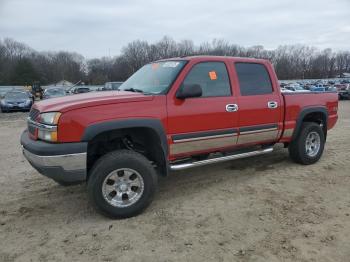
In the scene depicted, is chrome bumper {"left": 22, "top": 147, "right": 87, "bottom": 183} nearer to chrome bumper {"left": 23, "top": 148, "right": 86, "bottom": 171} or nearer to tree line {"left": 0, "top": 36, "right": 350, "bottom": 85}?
chrome bumper {"left": 23, "top": 148, "right": 86, "bottom": 171}

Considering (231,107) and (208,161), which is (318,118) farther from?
(208,161)

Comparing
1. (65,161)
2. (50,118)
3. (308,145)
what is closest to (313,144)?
(308,145)

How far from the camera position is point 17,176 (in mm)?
5898

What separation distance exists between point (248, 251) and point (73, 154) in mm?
2086

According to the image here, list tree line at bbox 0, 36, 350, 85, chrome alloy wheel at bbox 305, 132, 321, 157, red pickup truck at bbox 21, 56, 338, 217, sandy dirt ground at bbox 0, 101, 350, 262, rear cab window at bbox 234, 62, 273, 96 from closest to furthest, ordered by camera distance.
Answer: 1. sandy dirt ground at bbox 0, 101, 350, 262
2. red pickup truck at bbox 21, 56, 338, 217
3. rear cab window at bbox 234, 62, 273, 96
4. chrome alloy wheel at bbox 305, 132, 321, 157
5. tree line at bbox 0, 36, 350, 85

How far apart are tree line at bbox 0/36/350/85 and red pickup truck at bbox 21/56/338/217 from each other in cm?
6767

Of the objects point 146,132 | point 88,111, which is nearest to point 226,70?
point 146,132

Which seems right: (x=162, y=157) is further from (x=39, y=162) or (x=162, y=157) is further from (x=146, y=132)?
(x=39, y=162)

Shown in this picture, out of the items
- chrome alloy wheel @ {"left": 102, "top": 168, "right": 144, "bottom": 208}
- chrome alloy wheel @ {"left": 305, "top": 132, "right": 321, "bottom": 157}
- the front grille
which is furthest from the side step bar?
the front grille

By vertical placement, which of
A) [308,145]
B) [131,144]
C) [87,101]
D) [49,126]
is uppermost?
[87,101]

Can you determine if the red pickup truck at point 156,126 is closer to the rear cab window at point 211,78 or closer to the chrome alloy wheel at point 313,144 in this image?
the rear cab window at point 211,78

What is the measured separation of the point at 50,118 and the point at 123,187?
1.16m

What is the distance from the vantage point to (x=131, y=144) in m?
4.72

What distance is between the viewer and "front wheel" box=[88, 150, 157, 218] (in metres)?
4.00
